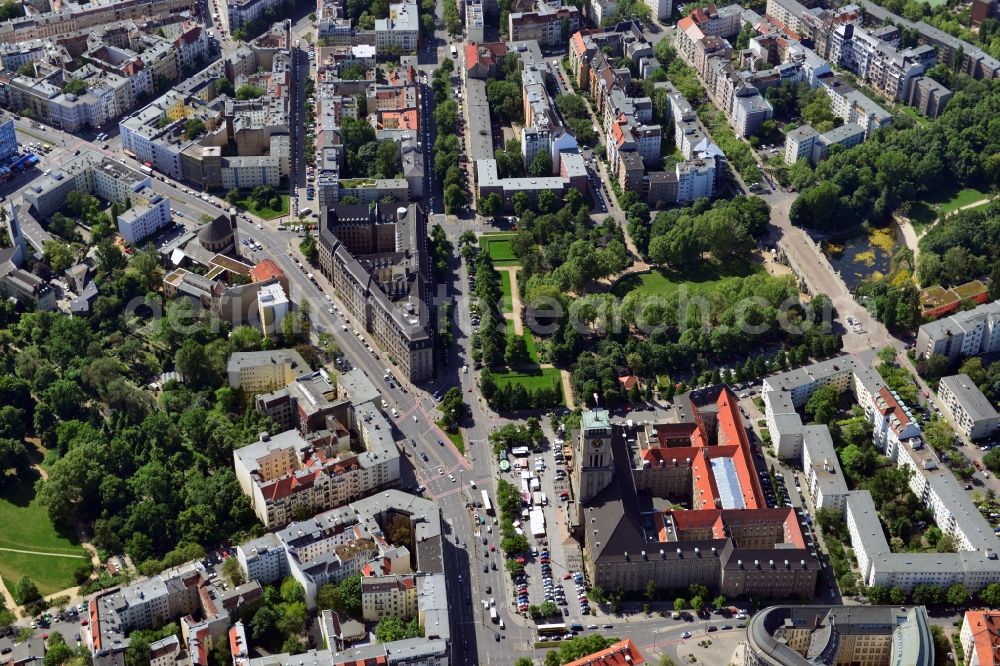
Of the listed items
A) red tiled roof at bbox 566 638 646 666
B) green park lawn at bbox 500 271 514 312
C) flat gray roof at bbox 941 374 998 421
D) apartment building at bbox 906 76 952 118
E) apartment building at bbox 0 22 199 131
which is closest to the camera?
red tiled roof at bbox 566 638 646 666

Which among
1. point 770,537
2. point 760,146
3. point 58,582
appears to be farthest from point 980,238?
point 58,582

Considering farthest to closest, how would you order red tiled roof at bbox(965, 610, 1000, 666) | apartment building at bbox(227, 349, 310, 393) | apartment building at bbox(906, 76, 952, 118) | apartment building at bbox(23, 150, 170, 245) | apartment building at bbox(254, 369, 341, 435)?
apartment building at bbox(906, 76, 952, 118) < apartment building at bbox(23, 150, 170, 245) < apartment building at bbox(227, 349, 310, 393) < apartment building at bbox(254, 369, 341, 435) < red tiled roof at bbox(965, 610, 1000, 666)

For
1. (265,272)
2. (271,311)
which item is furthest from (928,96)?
(271,311)

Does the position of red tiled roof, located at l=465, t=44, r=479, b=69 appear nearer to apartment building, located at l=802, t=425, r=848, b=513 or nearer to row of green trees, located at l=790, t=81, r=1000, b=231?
row of green trees, located at l=790, t=81, r=1000, b=231

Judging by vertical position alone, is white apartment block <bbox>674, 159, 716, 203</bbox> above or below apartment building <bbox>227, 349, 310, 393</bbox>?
above

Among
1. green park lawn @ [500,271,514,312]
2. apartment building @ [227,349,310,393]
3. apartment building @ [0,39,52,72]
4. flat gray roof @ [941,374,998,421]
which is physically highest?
apartment building @ [0,39,52,72]

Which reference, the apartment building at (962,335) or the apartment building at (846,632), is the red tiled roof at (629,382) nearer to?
the apartment building at (962,335)

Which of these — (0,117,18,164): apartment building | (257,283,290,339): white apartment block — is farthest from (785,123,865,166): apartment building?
(0,117,18,164): apartment building

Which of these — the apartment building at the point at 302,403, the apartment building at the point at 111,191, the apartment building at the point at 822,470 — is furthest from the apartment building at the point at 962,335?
the apartment building at the point at 111,191
